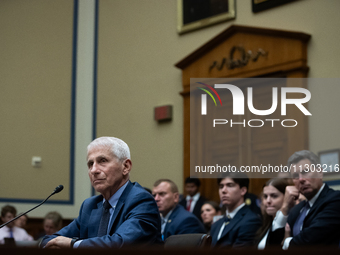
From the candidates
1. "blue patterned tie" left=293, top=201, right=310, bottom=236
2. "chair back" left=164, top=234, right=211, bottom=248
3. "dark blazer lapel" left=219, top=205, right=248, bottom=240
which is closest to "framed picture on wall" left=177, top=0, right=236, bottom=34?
"dark blazer lapel" left=219, top=205, right=248, bottom=240

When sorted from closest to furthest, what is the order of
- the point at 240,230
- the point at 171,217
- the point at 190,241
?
the point at 190,241
the point at 240,230
the point at 171,217

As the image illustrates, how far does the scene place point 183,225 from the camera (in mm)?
4312

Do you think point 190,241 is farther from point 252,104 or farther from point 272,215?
point 252,104

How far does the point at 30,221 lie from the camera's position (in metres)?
7.77

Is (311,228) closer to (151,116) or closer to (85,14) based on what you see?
(151,116)

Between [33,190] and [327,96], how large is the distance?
4.68m

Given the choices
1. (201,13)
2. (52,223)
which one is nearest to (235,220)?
(52,223)

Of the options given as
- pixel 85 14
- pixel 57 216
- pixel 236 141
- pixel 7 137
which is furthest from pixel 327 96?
pixel 7 137

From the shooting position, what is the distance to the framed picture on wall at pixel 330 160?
214 inches

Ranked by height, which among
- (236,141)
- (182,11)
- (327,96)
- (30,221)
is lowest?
(30,221)

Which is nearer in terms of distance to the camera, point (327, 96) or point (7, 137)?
point (327, 96)

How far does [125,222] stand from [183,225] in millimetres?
2067

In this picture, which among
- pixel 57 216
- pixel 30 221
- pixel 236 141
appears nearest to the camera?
pixel 57 216

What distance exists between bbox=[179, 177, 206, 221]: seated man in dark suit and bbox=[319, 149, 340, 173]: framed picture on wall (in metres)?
1.51
